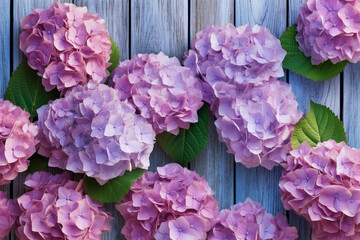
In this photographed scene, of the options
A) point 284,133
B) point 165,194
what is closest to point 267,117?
point 284,133

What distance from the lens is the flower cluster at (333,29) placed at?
1191 millimetres

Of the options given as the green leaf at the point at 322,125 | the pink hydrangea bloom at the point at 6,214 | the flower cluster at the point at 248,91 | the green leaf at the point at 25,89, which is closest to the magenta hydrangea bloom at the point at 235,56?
the flower cluster at the point at 248,91

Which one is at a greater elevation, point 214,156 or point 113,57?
point 113,57

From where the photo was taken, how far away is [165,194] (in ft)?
3.81

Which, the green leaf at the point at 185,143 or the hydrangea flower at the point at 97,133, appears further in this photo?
the green leaf at the point at 185,143

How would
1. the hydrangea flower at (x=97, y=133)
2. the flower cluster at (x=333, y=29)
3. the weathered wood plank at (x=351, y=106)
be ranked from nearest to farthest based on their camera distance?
the hydrangea flower at (x=97, y=133), the flower cluster at (x=333, y=29), the weathered wood plank at (x=351, y=106)

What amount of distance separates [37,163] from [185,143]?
33 cm

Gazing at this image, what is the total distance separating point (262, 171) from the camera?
128 cm

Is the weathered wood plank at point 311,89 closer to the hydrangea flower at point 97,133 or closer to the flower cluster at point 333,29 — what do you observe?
the flower cluster at point 333,29

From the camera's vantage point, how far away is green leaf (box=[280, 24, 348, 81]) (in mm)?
1255

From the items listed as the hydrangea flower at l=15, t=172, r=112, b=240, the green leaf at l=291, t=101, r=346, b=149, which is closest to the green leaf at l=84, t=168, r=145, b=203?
the hydrangea flower at l=15, t=172, r=112, b=240

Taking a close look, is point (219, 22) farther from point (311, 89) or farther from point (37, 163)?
point (37, 163)

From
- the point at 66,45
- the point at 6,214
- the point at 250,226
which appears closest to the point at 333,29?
the point at 250,226

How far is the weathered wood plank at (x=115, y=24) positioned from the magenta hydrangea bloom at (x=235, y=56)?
0.16 m
